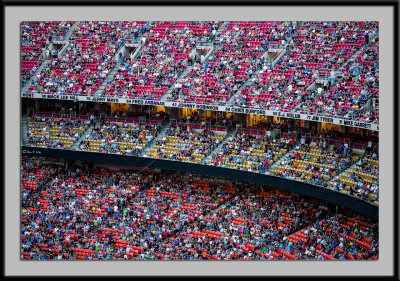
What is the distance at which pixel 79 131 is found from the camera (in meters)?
48.8

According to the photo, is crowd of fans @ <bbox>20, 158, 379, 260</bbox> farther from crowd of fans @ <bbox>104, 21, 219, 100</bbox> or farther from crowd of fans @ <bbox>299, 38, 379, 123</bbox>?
crowd of fans @ <bbox>104, 21, 219, 100</bbox>

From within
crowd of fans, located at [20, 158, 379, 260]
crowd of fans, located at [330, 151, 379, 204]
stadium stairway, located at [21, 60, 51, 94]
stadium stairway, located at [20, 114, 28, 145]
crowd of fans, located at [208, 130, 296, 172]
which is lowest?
crowd of fans, located at [20, 158, 379, 260]

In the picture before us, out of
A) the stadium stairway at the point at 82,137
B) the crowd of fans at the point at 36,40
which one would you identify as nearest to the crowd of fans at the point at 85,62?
the crowd of fans at the point at 36,40

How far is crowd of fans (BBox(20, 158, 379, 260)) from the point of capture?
35.9 metres

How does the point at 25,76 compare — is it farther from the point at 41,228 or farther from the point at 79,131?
the point at 41,228

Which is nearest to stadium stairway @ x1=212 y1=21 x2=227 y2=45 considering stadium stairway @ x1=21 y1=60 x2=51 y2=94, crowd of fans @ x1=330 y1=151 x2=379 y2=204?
stadium stairway @ x1=21 y1=60 x2=51 y2=94

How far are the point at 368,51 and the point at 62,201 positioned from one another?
21.3 metres

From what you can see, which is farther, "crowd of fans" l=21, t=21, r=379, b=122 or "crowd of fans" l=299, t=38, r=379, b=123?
"crowd of fans" l=21, t=21, r=379, b=122

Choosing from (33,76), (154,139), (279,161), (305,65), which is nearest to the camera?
(279,161)

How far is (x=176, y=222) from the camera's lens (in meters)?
40.2

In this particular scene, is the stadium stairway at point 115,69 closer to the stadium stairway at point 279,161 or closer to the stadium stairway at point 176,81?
the stadium stairway at point 176,81

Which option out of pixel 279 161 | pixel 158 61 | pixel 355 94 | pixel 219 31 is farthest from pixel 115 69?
pixel 355 94

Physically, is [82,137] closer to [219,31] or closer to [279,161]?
[219,31]

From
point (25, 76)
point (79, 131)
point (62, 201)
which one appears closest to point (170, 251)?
point (62, 201)
